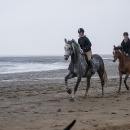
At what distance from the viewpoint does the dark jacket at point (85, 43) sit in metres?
14.9

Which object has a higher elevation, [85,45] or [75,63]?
[85,45]

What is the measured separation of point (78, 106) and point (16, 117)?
2.83 metres

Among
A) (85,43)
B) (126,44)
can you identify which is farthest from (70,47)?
(126,44)

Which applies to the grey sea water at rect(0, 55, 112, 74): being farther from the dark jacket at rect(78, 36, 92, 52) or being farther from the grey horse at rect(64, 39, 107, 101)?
the grey horse at rect(64, 39, 107, 101)

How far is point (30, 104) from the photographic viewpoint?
41.3 feet

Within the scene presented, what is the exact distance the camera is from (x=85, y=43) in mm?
15062

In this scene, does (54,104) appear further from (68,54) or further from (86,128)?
(86,128)

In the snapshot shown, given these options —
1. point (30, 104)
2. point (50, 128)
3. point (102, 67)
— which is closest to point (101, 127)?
point (50, 128)

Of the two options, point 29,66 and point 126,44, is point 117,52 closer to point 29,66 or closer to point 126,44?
point 126,44

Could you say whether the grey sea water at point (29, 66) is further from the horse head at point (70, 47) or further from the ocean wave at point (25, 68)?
the horse head at point (70, 47)

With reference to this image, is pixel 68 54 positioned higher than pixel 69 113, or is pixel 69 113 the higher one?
pixel 68 54

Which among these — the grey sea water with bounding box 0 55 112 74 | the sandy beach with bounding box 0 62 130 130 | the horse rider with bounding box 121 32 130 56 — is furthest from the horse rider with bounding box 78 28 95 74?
the grey sea water with bounding box 0 55 112 74

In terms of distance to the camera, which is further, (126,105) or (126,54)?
(126,54)

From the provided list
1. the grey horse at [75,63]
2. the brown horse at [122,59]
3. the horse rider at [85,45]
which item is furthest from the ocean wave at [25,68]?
the grey horse at [75,63]
